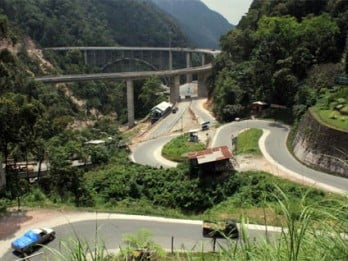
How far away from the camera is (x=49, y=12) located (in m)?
130

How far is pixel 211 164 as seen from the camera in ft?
102

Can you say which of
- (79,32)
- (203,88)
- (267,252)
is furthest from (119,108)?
(267,252)

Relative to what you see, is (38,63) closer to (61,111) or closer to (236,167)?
(61,111)

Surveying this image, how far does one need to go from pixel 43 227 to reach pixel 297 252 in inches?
777

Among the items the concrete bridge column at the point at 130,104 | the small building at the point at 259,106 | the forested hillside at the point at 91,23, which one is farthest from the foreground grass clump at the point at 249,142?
the forested hillside at the point at 91,23

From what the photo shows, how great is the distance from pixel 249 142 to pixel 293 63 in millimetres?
14075

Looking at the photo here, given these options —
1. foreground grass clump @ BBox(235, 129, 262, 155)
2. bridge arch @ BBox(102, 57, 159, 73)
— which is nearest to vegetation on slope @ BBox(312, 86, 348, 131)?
foreground grass clump @ BBox(235, 129, 262, 155)

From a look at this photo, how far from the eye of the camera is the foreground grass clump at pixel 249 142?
36562mm

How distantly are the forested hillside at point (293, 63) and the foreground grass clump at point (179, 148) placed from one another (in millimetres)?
10019

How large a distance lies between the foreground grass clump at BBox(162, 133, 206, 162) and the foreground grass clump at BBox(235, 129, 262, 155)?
→ 3846mm

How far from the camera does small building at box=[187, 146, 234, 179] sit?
30734 mm

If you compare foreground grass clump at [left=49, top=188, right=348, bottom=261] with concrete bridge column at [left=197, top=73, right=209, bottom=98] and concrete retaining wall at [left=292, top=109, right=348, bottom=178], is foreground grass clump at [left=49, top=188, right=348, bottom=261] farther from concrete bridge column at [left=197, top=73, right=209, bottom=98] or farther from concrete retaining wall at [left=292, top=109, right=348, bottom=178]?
concrete bridge column at [left=197, top=73, right=209, bottom=98]

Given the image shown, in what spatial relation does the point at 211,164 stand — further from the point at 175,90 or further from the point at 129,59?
the point at 129,59

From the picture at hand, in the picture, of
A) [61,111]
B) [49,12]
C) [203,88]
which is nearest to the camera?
[61,111]
